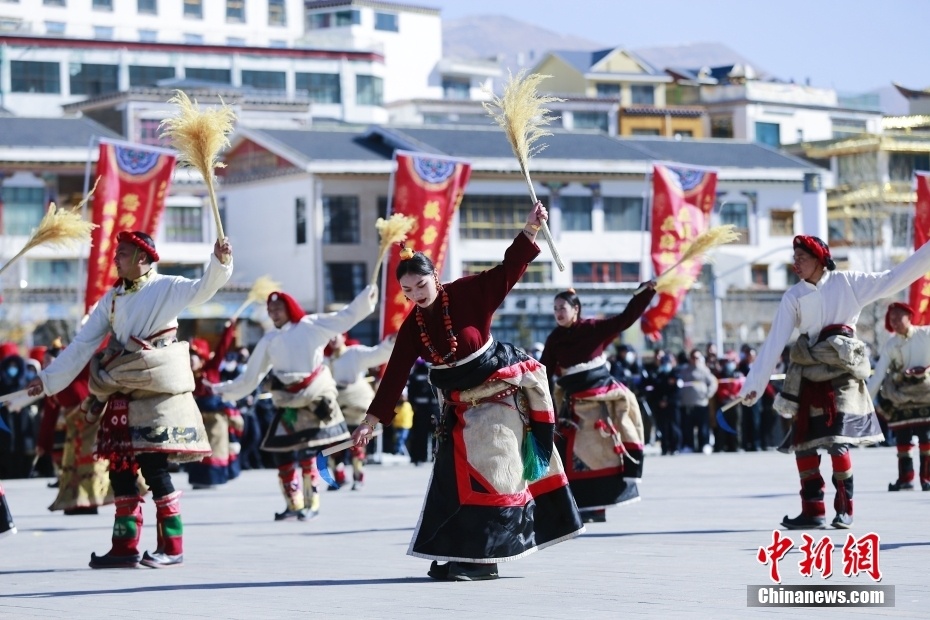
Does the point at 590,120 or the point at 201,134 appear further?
the point at 590,120

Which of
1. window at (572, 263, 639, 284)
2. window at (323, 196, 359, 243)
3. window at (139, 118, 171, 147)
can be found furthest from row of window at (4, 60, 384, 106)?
window at (572, 263, 639, 284)

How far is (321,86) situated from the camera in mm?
66562

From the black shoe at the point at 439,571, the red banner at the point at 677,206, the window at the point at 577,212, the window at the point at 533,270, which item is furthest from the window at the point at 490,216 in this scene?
the black shoe at the point at 439,571

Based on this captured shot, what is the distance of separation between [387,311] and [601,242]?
95.4ft

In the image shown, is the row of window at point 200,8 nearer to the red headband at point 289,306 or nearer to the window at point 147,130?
the window at point 147,130

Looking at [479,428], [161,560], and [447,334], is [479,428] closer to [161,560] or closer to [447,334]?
[447,334]

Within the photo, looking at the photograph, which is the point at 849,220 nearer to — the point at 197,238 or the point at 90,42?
the point at 197,238

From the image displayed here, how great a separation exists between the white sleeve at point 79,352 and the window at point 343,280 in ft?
126

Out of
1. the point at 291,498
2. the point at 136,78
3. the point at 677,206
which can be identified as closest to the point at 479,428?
the point at 291,498

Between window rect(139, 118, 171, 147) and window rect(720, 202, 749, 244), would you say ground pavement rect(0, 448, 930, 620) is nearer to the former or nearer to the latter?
window rect(139, 118, 171, 147)

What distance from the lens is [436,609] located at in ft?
24.9

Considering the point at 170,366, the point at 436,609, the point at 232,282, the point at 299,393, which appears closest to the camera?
the point at 436,609

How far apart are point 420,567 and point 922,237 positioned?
1696 centimetres

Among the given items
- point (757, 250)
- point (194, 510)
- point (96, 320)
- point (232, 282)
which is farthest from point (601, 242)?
point (96, 320)
